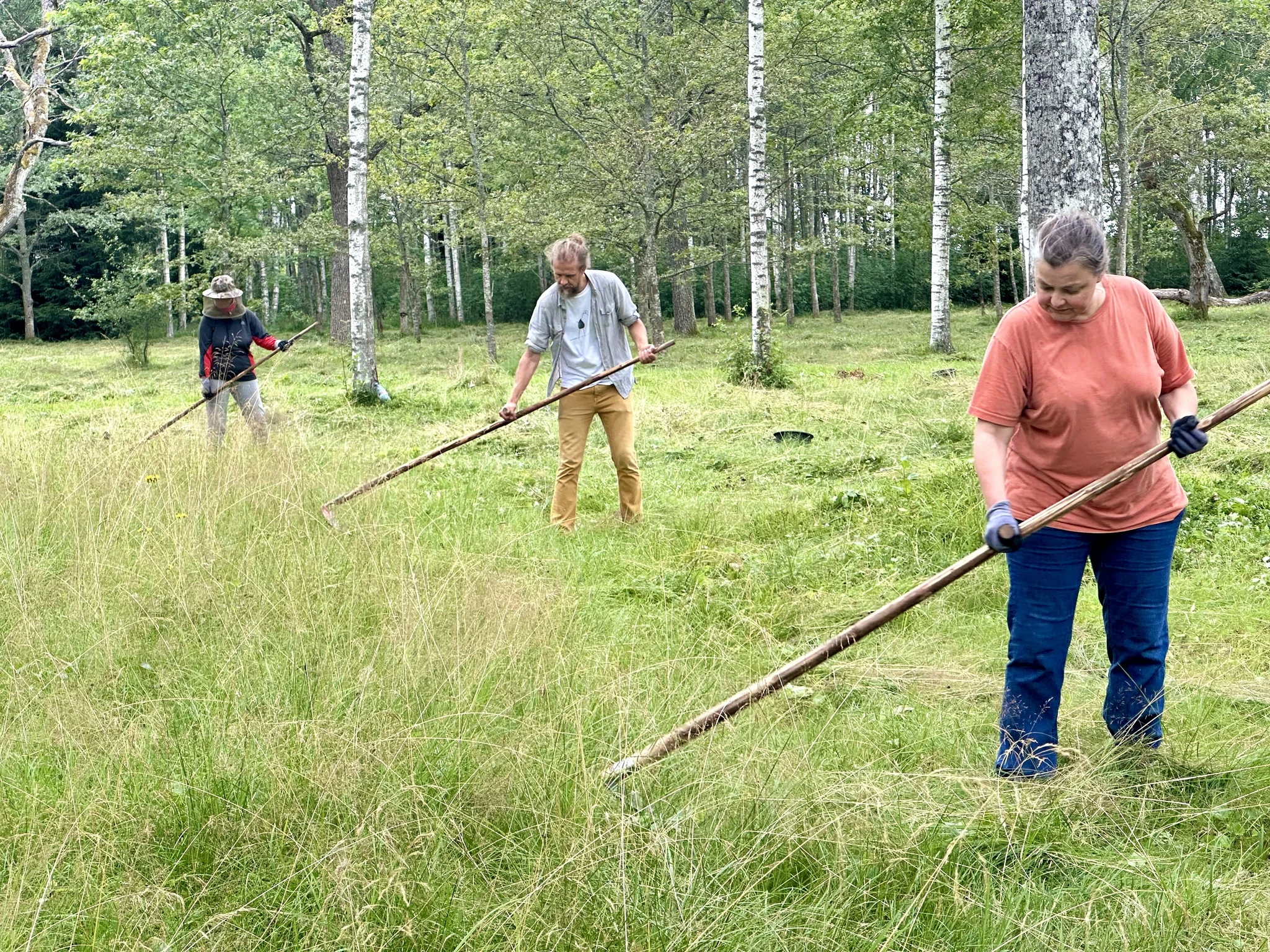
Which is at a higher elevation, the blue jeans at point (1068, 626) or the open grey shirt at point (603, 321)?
the open grey shirt at point (603, 321)

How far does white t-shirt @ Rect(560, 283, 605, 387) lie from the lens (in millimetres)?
6773

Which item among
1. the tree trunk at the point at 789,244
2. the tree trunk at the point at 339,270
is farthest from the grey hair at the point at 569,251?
the tree trunk at the point at 789,244

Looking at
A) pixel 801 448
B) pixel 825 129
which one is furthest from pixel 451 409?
pixel 825 129

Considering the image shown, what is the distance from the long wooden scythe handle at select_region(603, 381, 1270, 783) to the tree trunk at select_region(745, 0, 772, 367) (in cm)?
1227

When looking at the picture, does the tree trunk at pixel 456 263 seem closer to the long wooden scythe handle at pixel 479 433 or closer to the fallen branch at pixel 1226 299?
the fallen branch at pixel 1226 299

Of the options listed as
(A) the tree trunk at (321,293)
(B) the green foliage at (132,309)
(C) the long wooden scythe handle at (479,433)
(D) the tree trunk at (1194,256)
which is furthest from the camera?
(A) the tree trunk at (321,293)

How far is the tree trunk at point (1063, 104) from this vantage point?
6086 mm

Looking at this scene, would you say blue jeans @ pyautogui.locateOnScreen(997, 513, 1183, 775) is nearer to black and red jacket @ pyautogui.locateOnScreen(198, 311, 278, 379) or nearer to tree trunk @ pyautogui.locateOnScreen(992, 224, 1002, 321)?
black and red jacket @ pyautogui.locateOnScreen(198, 311, 278, 379)

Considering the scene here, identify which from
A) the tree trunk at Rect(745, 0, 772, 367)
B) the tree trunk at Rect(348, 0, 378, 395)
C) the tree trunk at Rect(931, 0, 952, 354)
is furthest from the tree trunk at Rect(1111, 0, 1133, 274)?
the tree trunk at Rect(348, 0, 378, 395)

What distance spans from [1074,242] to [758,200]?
1320cm

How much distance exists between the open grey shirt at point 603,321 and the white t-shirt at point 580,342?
0.08 feet

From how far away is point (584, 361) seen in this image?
677 centimetres

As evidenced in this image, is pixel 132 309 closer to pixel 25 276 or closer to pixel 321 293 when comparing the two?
pixel 25 276

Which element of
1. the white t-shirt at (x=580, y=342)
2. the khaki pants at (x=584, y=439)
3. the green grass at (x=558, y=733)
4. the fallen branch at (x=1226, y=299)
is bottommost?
the green grass at (x=558, y=733)
